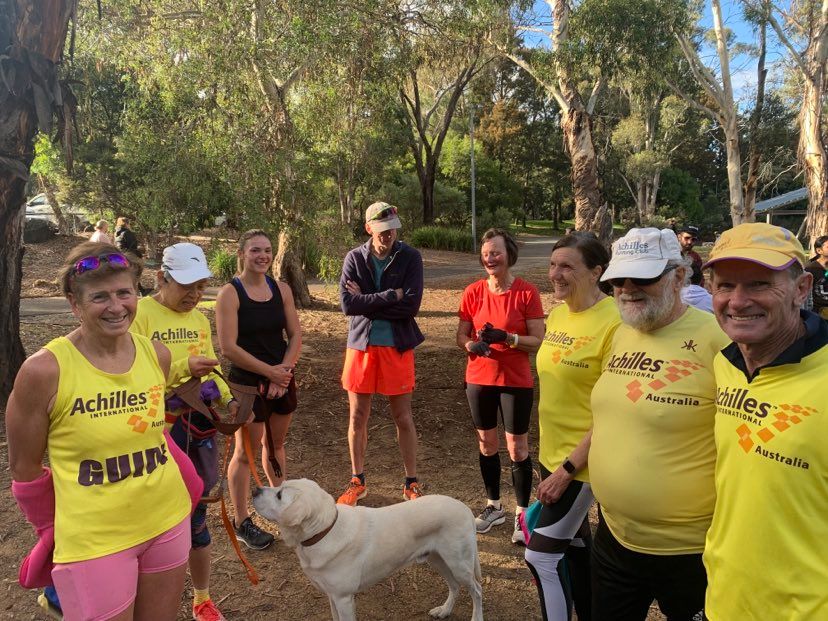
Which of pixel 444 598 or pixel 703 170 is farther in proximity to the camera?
pixel 703 170

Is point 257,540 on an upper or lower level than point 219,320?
lower

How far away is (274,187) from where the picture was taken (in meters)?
8.90

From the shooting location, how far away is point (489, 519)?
4188 mm

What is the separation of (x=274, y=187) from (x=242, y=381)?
5.67 meters

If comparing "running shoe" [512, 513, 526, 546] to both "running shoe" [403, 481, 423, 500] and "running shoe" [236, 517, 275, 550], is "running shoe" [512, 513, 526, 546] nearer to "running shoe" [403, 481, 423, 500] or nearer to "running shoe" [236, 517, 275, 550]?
"running shoe" [403, 481, 423, 500]

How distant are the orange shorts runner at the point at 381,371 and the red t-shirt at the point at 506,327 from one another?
62 cm

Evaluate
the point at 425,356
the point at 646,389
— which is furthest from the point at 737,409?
the point at 425,356

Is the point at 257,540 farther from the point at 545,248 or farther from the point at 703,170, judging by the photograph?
the point at 703,170

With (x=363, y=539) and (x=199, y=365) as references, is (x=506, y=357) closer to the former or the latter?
(x=363, y=539)

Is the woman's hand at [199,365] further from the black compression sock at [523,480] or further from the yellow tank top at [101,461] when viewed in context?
the black compression sock at [523,480]

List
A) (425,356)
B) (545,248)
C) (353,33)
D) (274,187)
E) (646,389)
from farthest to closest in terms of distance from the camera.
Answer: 1. (545,248)
2. (425,356)
3. (274,187)
4. (353,33)
5. (646,389)

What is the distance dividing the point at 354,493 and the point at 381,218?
2.20 metres

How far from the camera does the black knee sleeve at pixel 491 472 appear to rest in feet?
13.5

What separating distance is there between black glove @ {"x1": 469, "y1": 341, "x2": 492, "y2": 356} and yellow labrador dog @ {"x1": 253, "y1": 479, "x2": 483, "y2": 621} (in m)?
1.04
